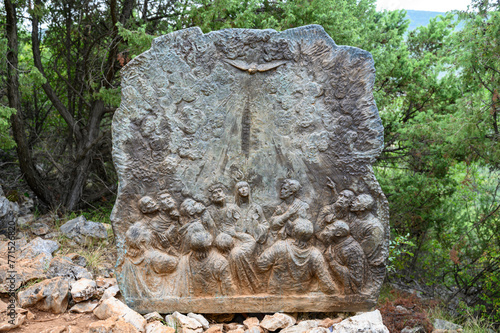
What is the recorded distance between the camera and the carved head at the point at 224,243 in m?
4.00

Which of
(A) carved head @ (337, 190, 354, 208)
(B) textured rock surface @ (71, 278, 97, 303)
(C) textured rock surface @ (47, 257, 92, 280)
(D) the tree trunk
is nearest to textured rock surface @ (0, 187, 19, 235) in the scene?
(D) the tree trunk

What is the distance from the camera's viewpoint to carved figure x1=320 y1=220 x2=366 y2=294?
3.97m

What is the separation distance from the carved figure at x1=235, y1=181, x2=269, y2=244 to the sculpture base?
0.55 metres

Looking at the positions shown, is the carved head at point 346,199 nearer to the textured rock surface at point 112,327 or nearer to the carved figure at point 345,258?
the carved figure at point 345,258

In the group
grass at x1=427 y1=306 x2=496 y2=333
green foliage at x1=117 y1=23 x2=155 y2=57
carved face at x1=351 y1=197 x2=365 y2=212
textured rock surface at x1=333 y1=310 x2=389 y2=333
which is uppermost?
green foliage at x1=117 y1=23 x2=155 y2=57

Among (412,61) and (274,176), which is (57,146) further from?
(412,61)

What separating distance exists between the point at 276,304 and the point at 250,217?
2.70 ft

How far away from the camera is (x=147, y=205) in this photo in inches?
156

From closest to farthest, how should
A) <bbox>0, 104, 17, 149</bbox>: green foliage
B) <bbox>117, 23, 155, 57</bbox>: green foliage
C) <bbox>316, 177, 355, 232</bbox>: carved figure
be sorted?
<bbox>316, 177, 355, 232</bbox>: carved figure → <bbox>0, 104, 17, 149</bbox>: green foliage → <bbox>117, 23, 155, 57</bbox>: green foliage

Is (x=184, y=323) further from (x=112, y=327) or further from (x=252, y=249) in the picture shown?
(x=252, y=249)

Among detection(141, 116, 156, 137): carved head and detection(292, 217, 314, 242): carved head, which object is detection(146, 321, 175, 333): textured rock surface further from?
detection(141, 116, 156, 137): carved head

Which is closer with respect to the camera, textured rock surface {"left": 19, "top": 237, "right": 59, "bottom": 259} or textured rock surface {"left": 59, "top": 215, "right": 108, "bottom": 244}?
textured rock surface {"left": 19, "top": 237, "right": 59, "bottom": 259}

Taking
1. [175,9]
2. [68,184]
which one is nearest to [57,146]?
[68,184]

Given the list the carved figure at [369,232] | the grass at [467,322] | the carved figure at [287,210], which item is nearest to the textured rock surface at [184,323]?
the carved figure at [287,210]
